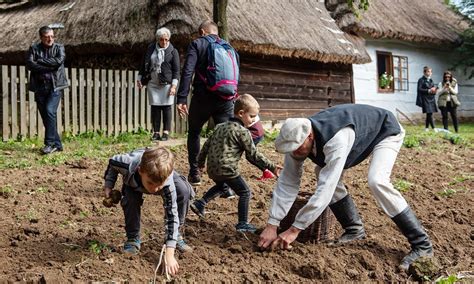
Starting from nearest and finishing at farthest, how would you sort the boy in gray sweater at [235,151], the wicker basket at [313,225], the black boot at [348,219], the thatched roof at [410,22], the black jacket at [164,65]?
the wicker basket at [313,225] < the black boot at [348,219] < the boy in gray sweater at [235,151] < the black jacket at [164,65] < the thatched roof at [410,22]

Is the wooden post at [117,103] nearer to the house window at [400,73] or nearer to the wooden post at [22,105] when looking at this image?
the wooden post at [22,105]

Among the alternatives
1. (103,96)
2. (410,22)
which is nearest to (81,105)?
(103,96)

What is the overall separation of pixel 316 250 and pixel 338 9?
14.9 meters

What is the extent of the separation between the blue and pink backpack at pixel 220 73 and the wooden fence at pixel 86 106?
16.0 feet

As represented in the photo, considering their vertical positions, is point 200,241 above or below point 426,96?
below

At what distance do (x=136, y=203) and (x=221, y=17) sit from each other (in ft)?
22.3

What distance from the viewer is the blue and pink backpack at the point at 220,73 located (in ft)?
19.7

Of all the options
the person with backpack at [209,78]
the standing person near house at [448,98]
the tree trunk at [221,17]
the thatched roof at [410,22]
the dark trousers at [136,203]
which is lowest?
the dark trousers at [136,203]

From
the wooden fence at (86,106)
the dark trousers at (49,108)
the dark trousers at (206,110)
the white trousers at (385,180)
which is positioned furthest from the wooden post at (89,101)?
the white trousers at (385,180)

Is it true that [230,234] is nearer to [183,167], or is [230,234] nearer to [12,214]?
[12,214]

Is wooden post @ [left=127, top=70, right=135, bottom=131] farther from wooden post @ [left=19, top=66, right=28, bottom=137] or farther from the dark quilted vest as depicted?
the dark quilted vest

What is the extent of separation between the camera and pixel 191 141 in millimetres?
6363

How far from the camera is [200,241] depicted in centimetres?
→ 449

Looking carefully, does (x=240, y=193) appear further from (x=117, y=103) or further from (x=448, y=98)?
(x=448, y=98)
